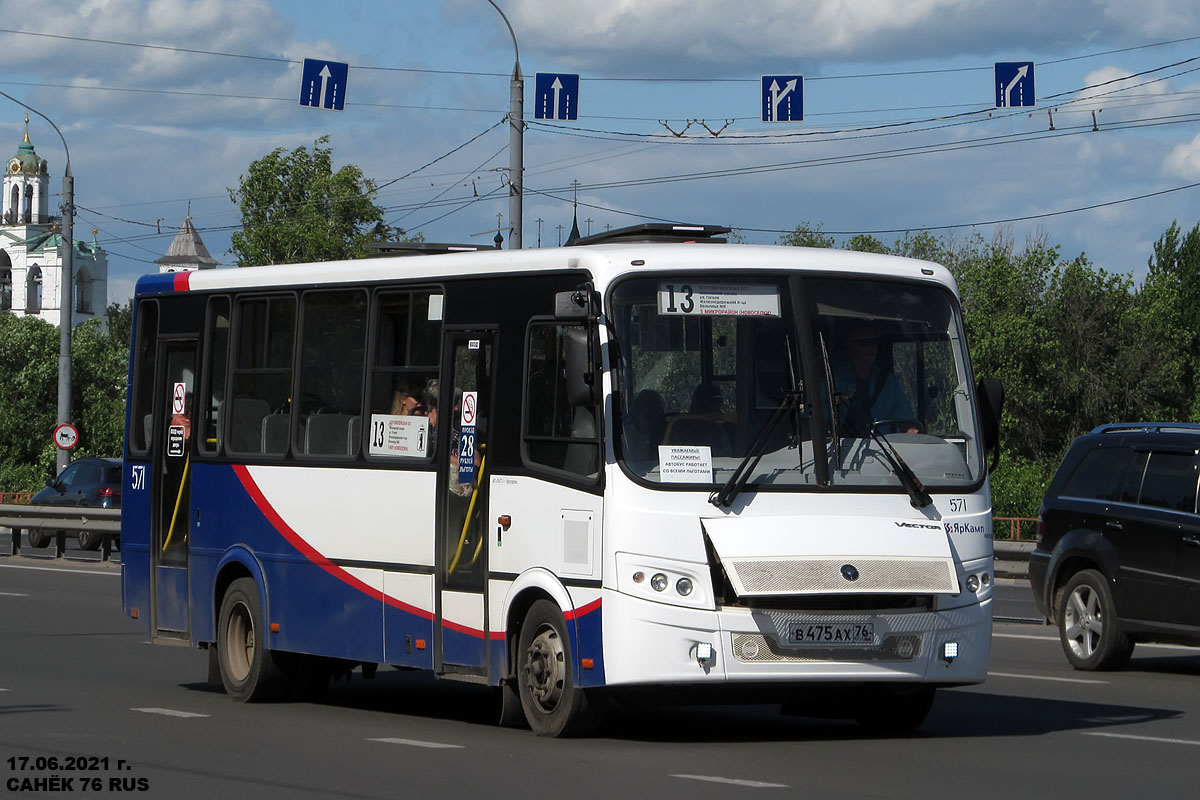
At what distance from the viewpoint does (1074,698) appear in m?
13.5

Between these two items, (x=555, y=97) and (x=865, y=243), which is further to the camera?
(x=865, y=243)

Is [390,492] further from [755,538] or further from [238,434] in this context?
[755,538]

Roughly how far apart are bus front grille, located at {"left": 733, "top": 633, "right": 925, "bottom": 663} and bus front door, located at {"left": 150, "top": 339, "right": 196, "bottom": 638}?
212 inches

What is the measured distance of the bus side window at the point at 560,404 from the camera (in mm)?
10586

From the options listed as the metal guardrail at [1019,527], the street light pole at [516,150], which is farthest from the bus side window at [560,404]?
the metal guardrail at [1019,527]

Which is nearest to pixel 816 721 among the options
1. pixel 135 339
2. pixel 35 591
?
pixel 135 339

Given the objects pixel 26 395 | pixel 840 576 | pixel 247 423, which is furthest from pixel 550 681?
pixel 26 395

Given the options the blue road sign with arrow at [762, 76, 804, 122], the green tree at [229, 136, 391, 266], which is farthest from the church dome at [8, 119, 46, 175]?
the blue road sign with arrow at [762, 76, 804, 122]

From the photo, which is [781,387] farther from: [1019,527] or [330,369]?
[1019,527]

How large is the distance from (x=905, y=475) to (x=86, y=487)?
2991 centimetres

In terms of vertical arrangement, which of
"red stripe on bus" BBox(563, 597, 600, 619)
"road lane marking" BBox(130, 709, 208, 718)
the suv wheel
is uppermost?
"red stripe on bus" BBox(563, 597, 600, 619)

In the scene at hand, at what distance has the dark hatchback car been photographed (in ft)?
124

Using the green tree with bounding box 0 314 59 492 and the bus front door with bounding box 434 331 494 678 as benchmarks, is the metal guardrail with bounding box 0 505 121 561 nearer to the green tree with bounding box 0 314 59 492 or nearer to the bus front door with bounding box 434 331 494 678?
the bus front door with bounding box 434 331 494 678

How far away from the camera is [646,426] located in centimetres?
1057
